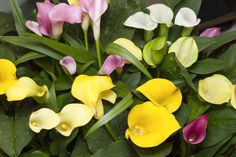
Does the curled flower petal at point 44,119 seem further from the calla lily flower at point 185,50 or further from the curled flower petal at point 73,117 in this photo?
Answer: the calla lily flower at point 185,50

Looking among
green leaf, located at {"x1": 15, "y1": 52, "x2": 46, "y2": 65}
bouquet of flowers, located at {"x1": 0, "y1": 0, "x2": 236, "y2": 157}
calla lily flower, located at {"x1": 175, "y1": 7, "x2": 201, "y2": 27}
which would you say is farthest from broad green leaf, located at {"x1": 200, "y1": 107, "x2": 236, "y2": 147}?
green leaf, located at {"x1": 15, "y1": 52, "x2": 46, "y2": 65}

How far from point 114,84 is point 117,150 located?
0.08 m

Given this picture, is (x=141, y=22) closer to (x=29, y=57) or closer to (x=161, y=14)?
(x=161, y=14)

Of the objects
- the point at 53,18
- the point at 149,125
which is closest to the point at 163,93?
the point at 149,125

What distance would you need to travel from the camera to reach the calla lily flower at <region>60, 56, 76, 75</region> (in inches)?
20.5

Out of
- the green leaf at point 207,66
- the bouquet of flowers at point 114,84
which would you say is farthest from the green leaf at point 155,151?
the green leaf at point 207,66

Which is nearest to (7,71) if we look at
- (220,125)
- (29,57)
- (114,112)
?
(29,57)

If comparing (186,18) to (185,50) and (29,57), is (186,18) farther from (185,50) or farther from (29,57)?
(29,57)

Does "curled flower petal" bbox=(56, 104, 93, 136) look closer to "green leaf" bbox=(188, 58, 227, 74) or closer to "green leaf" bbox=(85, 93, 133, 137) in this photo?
"green leaf" bbox=(85, 93, 133, 137)

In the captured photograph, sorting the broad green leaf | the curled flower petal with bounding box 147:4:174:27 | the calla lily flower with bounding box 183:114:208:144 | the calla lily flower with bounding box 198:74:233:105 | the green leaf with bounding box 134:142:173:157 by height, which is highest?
the curled flower petal with bounding box 147:4:174:27

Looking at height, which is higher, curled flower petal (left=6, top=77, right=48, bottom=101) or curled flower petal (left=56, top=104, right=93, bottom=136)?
curled flower petal (left=6, top=77, right=48, bottom=101)

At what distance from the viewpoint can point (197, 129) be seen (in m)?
0.49

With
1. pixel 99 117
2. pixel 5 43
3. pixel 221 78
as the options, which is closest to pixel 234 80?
pixel 221 78

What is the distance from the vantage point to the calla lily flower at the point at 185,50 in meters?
0.53
